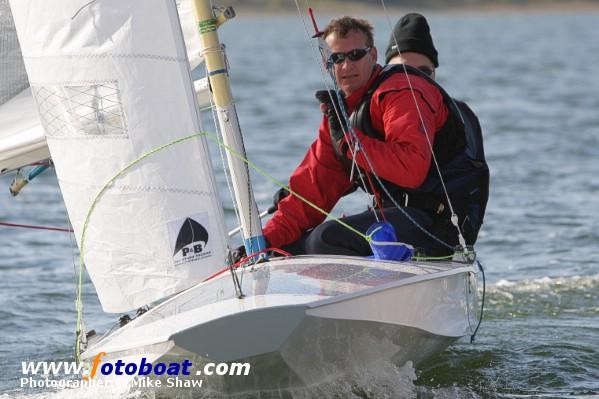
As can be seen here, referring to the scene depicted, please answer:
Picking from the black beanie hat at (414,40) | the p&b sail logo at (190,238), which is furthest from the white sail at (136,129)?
the black beanie hat at (414,40)

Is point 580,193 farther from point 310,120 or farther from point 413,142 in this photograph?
point 310,120

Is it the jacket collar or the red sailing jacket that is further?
the jacket collar

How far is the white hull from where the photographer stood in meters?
3.16

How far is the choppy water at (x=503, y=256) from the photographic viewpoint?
14.8ft

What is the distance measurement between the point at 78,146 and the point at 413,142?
3.88 ft

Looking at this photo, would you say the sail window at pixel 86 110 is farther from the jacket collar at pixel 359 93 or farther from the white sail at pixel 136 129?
the jacket collar at pixel 359 93

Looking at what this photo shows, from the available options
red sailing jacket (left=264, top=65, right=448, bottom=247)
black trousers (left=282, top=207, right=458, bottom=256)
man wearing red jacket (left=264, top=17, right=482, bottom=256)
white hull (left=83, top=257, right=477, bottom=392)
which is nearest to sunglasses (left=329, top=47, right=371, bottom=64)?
man wearing red jacket (left=264, top=17, right=482, bottom=256)

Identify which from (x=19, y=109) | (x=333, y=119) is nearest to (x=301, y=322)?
(x=333, y=119)

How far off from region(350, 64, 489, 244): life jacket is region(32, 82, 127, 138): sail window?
944mm

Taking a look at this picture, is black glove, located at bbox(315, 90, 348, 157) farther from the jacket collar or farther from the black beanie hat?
the black beanie hat

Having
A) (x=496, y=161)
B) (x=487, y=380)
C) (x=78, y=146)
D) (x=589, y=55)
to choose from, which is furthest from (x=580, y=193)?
(x=589, y=55)

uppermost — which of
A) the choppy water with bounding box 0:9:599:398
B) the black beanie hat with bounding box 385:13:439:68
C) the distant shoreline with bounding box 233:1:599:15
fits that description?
the distant shoreline with bounding box 233:1:599:15

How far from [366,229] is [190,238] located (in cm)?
71

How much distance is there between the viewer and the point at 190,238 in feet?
12.3
